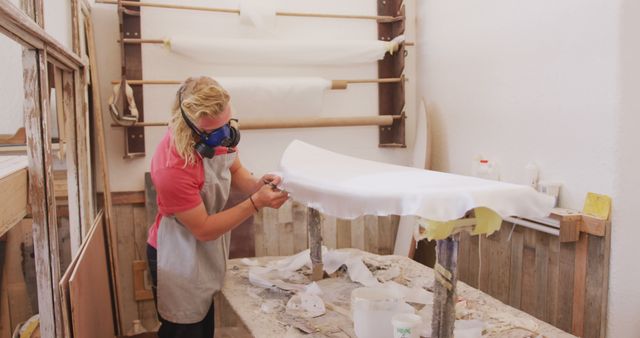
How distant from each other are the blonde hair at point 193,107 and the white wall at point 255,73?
1.32 meters

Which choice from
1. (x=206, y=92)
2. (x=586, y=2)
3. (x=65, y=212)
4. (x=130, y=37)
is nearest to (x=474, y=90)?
(x=586, y=2)

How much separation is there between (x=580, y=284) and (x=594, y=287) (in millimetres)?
72

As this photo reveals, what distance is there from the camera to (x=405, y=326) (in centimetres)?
148

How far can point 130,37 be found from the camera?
311 centimetres

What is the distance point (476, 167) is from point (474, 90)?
1.55 feet

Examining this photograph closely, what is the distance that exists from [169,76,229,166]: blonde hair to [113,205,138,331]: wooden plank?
55.0 inches

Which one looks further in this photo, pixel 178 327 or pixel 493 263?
pixel 493 263

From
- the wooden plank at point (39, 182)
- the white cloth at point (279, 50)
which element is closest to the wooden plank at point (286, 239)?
the white cloth at point (279, 50)

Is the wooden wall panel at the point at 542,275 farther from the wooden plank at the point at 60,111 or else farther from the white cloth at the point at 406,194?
the wooden plank at the point at 60,111

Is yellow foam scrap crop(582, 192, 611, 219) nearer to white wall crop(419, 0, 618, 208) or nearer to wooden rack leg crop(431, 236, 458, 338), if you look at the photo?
white wall crop(419, 0, 618, 208)

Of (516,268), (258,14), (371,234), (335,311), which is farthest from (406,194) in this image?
(371,234)

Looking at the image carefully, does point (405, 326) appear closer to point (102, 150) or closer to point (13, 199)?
point (13, 199)

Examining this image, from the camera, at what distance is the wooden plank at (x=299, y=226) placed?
347cm

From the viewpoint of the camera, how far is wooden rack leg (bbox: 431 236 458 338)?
1.53 metres
